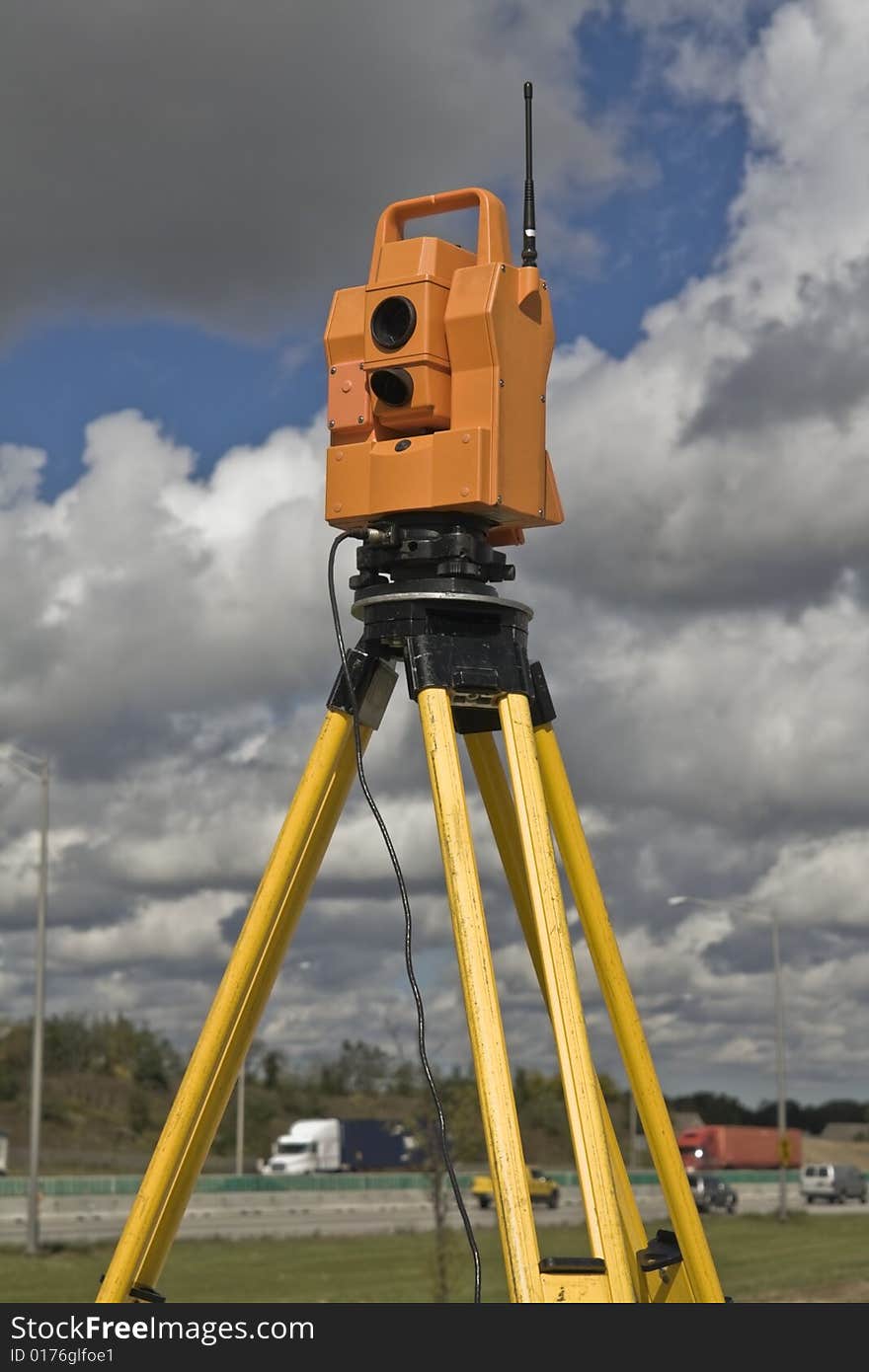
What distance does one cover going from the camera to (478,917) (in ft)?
15.5

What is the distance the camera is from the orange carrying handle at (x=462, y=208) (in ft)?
18.3

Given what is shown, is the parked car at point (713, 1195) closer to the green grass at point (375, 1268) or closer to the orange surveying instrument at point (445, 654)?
the green grass at point (375, 1268)

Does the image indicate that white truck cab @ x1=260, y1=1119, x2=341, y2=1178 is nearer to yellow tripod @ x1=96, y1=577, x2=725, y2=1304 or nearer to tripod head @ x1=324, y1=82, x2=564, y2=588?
yellow tripod @ x1=96, y1=577, x2=725, y2=1304

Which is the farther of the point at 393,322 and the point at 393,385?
the point at 393,322

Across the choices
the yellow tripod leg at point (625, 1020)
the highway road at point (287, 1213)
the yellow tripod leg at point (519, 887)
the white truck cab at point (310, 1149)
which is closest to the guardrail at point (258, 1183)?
the highway road at point (287, 1213)

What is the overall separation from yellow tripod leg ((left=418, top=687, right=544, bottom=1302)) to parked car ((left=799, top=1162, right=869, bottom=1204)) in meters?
54.5

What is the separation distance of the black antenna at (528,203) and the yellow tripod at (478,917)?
3.78ft

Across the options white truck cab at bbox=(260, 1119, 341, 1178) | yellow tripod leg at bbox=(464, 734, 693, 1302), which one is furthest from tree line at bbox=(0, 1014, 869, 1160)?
yellow tripod leg at bbox=(464, 734, 693, 1302)

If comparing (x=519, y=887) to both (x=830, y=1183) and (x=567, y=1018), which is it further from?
(x=830, y=1183)

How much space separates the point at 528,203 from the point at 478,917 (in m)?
2.43

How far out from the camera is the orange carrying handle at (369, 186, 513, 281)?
5.59 m

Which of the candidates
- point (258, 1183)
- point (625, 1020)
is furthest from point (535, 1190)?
point (625, 1020)

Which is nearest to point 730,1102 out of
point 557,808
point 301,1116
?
point 301,1116
